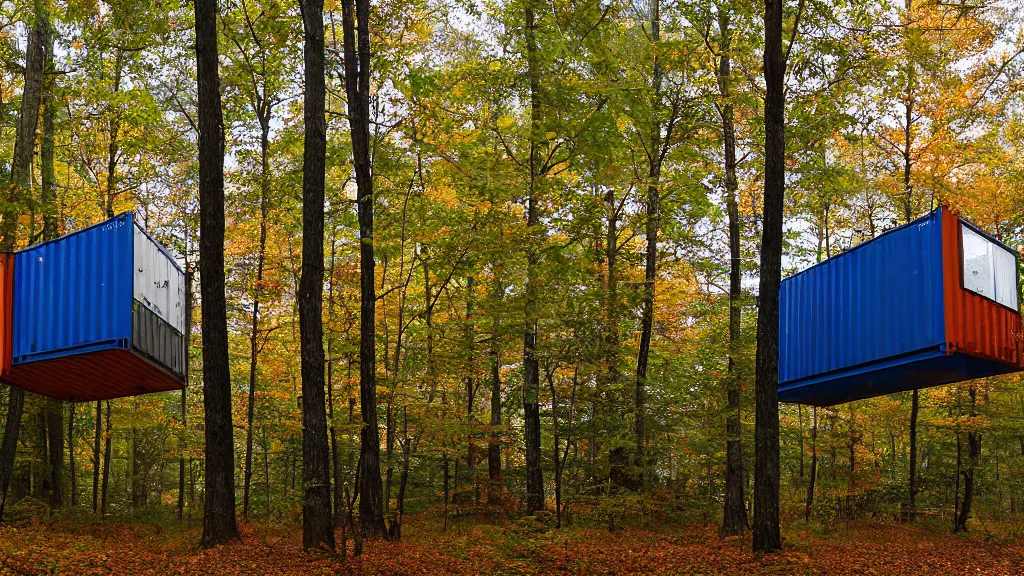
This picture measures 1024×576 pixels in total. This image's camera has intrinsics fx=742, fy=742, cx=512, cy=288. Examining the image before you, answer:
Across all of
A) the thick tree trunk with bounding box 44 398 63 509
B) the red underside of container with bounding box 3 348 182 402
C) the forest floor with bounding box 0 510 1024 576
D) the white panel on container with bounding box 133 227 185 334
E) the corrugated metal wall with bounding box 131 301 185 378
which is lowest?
the forest floor with bounding box 0 510 1024 576

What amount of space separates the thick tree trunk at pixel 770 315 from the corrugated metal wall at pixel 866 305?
7.62 ft

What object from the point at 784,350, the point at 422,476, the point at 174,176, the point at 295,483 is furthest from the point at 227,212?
the point at 784,350

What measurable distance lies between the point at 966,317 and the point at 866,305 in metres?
1.70

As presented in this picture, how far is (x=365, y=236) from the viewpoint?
11.5 metres

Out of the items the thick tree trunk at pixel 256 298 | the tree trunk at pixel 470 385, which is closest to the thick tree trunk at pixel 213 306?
the tree trunk at pixel 470 385

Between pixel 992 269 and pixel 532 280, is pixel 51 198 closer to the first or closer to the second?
pixel 532 280

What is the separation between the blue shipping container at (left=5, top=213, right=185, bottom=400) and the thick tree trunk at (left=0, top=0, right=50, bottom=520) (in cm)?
121

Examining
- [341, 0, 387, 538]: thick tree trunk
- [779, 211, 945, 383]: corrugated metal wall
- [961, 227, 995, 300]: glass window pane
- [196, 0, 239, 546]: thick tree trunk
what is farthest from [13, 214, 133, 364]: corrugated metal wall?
[961, 227, 995, 300]: glass window pane

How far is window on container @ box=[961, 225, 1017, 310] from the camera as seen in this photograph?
11.0 meters

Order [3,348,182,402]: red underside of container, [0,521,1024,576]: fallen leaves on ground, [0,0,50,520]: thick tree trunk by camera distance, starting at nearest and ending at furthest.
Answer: [0,521,1024,576]: fallen leaves on ground < [3,348,182,402]: red underside of container < [0,0,50,520]: thick tree trunk

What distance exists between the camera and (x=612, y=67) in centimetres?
1429

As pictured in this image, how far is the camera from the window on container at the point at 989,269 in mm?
11039

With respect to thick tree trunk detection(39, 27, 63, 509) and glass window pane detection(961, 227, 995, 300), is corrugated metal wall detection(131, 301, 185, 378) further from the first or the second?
glass window pane detection(961, 227, 995, 300)

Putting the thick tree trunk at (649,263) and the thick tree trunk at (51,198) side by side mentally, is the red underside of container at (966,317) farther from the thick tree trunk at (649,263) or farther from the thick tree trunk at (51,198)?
the thick tree trunk at (51,198)
